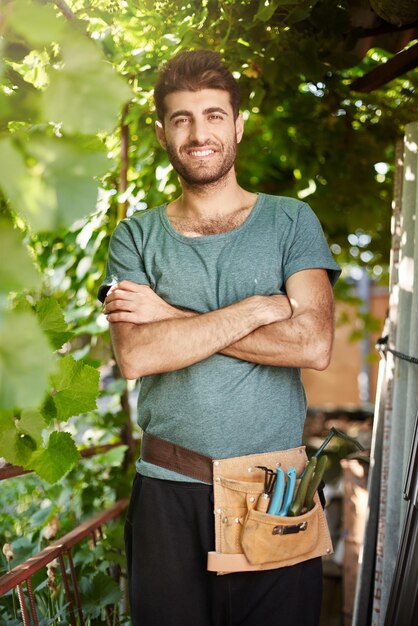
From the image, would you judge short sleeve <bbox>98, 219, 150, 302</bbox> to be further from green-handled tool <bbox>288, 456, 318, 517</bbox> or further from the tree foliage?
green-handled tool <bbox>288, 456, 318, 517</bbox>

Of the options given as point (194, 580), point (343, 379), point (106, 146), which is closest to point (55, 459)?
point (194, 580)

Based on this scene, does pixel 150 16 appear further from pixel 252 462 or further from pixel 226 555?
pixel 226 555

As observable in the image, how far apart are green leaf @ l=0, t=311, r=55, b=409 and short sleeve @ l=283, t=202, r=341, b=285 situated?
1.11 metres

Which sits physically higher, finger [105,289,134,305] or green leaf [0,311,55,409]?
finger [105,289,134,305]

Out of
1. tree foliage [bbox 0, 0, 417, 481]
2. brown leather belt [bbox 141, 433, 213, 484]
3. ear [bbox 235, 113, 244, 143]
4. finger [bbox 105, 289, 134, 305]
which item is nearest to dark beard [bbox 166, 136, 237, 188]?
ear [bbox 235, 113, 244, 143]

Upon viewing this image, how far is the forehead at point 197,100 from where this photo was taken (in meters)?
1.81

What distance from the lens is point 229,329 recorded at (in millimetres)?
Result: 1689

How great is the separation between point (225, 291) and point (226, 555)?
1.97ft

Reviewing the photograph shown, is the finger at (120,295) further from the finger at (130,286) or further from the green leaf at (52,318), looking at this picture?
the green leaf at (52,318)

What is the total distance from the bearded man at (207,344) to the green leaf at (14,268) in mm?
948

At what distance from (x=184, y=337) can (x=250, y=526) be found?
0.43 metres

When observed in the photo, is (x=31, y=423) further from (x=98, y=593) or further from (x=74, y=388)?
(x=98, y=593)

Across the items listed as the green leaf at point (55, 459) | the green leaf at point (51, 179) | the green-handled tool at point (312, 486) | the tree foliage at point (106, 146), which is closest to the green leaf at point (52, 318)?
the tree foliage at point (106, 146)

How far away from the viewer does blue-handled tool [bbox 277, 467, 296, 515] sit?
5.46 feet
